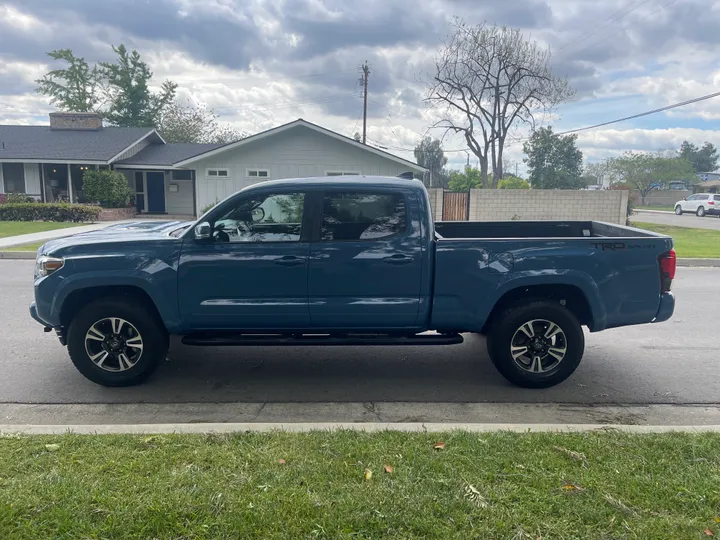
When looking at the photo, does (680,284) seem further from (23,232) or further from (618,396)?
(23,232)

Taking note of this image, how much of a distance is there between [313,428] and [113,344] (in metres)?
2.20

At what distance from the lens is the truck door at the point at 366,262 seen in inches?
191

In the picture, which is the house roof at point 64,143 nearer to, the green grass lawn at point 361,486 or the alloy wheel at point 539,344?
the alloy wheel at point 539,344

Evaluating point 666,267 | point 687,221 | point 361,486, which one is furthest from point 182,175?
point 687,221

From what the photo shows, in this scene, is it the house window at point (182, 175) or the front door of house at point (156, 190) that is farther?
the front door of house at point (156, 190)

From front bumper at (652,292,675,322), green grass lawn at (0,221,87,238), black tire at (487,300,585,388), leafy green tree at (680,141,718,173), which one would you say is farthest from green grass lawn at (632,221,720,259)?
leafy green tree at (680,141,718,173)

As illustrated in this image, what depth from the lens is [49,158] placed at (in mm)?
25812

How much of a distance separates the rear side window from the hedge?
69.9 ft

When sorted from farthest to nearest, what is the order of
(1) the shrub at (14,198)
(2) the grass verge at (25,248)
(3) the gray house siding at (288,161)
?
(1) the shrub at (14,198) → (3) the gray house siding at (288,161) → (2) the grass verge at (25,248)

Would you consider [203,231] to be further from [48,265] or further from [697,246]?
[697,246]

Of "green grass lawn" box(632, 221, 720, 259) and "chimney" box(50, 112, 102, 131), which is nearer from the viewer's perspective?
"green grass lawn" box(632, 221, 720, 259)

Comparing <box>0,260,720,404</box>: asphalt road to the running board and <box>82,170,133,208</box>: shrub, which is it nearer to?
the running board

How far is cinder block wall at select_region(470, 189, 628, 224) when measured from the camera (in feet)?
68.1

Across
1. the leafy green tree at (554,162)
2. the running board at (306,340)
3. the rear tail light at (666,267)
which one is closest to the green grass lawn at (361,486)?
the running board at (306,340)
